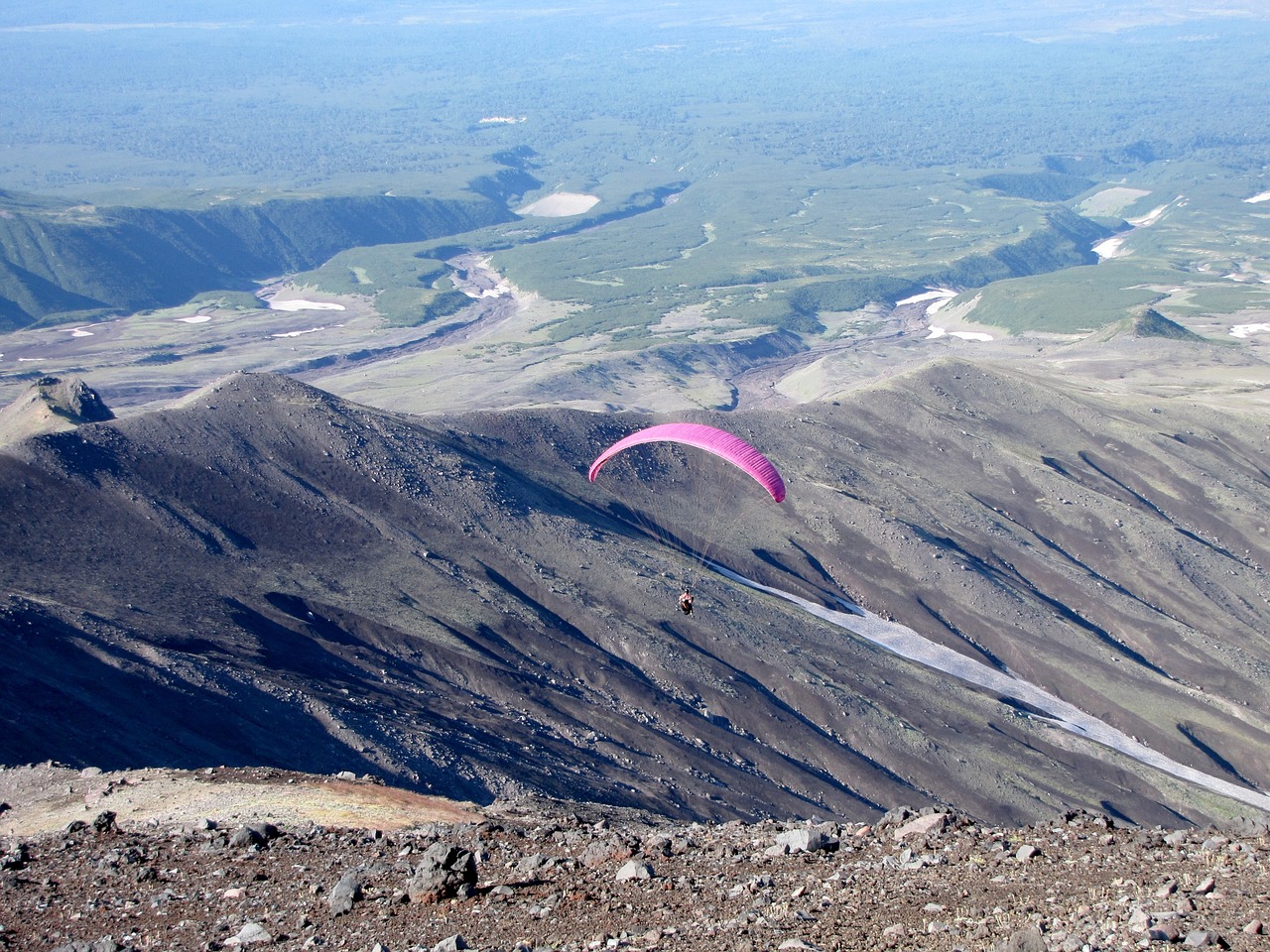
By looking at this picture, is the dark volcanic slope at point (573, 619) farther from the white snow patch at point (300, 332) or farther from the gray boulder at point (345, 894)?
the white snow patch at point (300, 332)

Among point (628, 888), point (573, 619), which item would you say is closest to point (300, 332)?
point (573, 619)

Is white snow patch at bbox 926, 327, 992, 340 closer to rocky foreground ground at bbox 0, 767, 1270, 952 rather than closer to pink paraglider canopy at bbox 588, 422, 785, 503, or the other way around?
pink paraglider canopy at bbox 588, 422, 785, 503

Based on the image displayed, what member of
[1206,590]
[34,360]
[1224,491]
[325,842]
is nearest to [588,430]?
[1206,590]

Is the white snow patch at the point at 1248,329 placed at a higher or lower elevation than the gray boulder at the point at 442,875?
lower

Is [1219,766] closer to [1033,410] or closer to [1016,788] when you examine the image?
[1016,788]

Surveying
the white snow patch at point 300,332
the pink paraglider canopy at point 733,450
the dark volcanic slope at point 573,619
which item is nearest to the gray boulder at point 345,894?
the dark volcanic slope at point 573,619

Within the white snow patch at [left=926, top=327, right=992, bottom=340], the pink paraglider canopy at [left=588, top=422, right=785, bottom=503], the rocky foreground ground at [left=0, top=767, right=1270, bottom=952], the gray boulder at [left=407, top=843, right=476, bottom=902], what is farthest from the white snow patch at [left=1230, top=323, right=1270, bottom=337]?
the gray boulder at [left=407, top=843, right=476, bottom=902]

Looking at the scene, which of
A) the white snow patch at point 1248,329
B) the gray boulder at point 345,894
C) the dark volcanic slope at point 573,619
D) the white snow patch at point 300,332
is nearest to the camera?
the gray boulder at point 345,894
